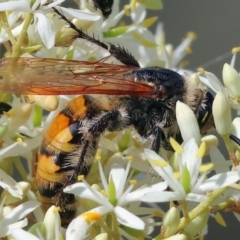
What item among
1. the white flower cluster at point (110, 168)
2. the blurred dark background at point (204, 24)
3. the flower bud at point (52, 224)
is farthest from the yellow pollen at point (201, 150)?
the blurred dark background at point (204, 24)

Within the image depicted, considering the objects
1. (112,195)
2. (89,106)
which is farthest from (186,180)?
(89,106)

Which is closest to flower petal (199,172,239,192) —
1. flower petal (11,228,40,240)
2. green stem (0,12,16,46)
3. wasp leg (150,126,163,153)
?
wasp leg (150,126,163,153)

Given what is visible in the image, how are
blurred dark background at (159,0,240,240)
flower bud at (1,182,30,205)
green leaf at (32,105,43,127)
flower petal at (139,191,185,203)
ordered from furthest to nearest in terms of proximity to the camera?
blurred dark background at (159,0,240,240)
green leaf at (32,105,43,127)
flower bud at (1,182,30,205)
flower petal at (139,191,185,203)

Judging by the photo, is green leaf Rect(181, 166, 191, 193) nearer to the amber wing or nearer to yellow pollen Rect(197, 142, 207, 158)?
yellow pollen Rect(197, 142, 207, 158)

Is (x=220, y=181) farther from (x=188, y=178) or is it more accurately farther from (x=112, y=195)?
(x=112, y=195)

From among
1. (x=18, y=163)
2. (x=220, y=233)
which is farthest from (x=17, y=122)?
(x=220, y=233)

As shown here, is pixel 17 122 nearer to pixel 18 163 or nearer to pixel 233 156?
pixel 18 163
